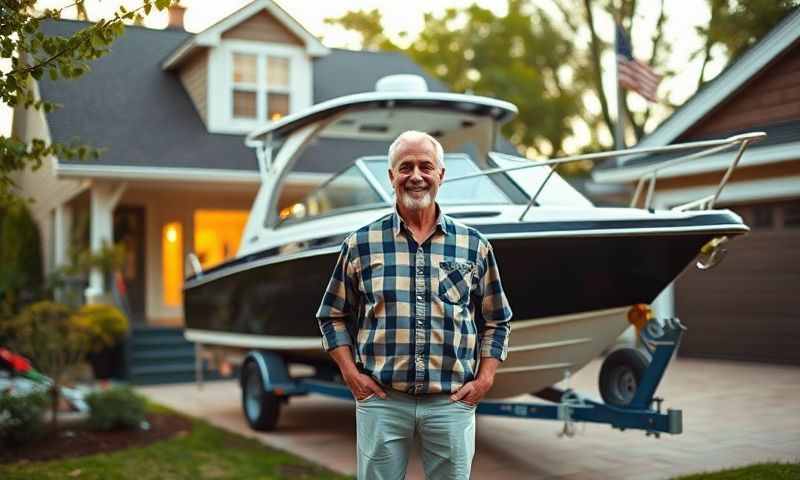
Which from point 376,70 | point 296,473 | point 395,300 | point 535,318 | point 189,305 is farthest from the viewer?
point 376,70

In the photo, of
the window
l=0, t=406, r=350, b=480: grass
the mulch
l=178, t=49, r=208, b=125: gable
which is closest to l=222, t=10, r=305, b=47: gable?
the window

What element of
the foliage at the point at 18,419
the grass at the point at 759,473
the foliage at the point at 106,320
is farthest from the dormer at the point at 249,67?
the grass at the point at 759,473

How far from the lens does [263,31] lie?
47.2ft

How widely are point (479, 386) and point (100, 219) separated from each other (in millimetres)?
10436

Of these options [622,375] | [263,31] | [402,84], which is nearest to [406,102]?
[402,84]

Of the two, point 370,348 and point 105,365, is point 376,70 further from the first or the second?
point 370,348

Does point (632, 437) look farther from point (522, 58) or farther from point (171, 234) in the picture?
point (522, 58)

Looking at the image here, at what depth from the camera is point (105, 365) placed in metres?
12.4

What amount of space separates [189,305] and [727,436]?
549 centimetres

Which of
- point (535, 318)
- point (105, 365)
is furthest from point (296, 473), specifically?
point (105, 365)

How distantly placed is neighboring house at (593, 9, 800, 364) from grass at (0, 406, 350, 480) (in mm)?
4212

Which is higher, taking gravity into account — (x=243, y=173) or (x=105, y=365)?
(x=243, y=173)

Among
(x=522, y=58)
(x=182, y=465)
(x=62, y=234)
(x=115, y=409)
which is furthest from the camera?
(x=522, y=58)

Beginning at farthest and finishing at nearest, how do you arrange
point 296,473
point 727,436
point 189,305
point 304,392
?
point 189,305 → point 304,392 → point 727,436 → point 296,473
